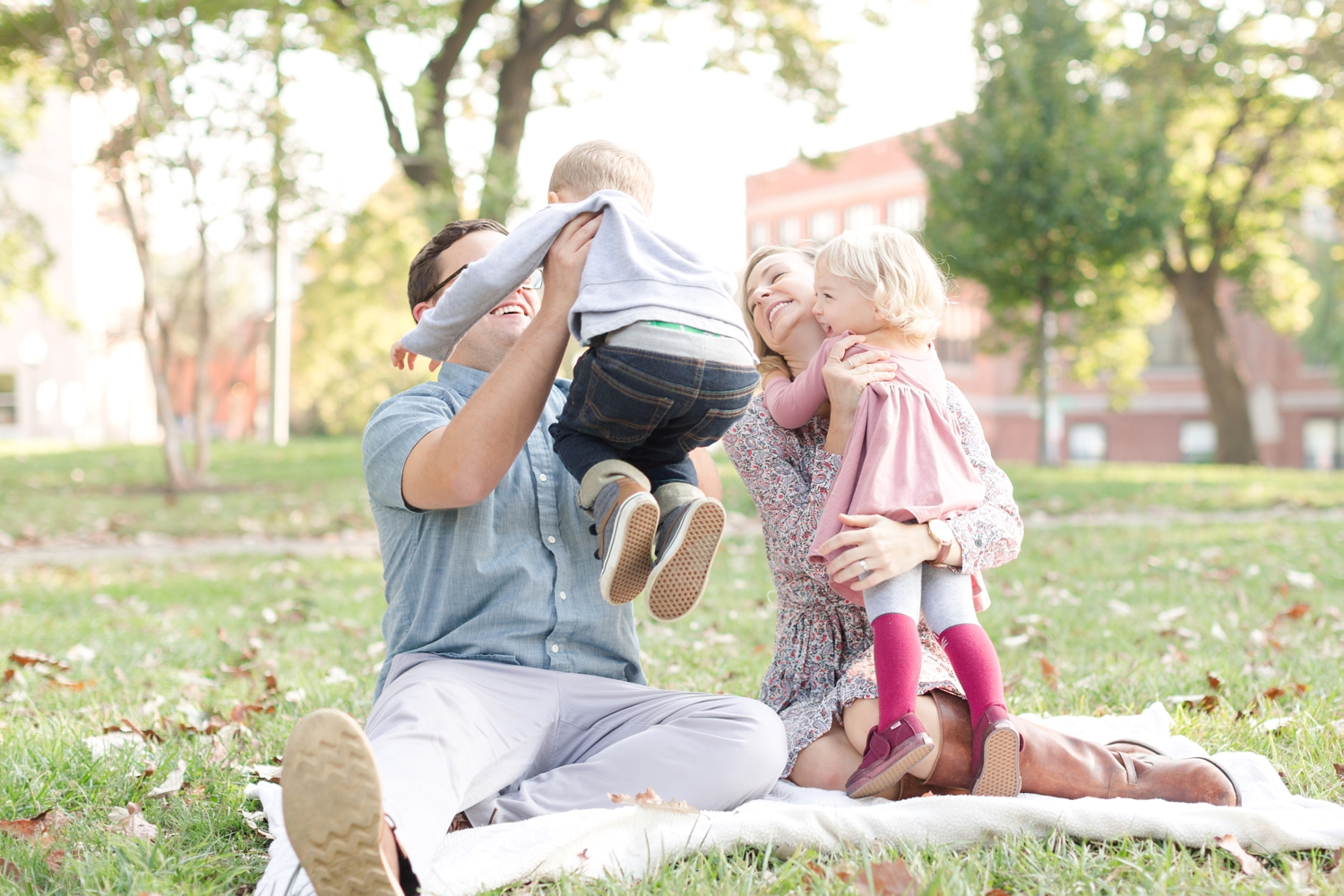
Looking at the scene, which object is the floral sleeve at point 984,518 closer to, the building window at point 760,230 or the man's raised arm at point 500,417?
the man's raised arm at point 500,417

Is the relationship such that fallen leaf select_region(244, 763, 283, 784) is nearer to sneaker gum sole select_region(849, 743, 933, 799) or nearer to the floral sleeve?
sneaker gum sole select_region(849, 743, 933, 799)

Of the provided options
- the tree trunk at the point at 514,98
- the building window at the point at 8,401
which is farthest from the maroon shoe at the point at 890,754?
the building window at the point at 8,401

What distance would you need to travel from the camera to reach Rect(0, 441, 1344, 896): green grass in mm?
1933

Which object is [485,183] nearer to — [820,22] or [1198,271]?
[820,22]

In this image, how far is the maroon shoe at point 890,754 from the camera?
6.88ft

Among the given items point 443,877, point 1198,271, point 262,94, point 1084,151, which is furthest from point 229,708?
point 1198,271

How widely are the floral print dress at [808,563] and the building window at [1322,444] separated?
40.5 metres

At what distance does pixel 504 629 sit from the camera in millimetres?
2283

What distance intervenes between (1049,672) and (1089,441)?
130 feet

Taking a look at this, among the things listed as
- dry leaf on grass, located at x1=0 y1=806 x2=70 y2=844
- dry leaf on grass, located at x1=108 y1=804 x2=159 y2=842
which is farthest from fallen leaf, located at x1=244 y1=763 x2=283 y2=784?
dry leaf on grass, located at x1=0 y1=806 x2=70 y2=844

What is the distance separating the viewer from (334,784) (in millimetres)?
1547

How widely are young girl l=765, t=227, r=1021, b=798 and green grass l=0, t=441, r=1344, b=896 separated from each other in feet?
0.75

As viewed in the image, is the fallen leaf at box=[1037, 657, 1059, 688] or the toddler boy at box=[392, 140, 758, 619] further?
the fallen leaf at box=[1037, 657, 1059, 688]

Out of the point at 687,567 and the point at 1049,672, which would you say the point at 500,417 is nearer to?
the point at 687,567
